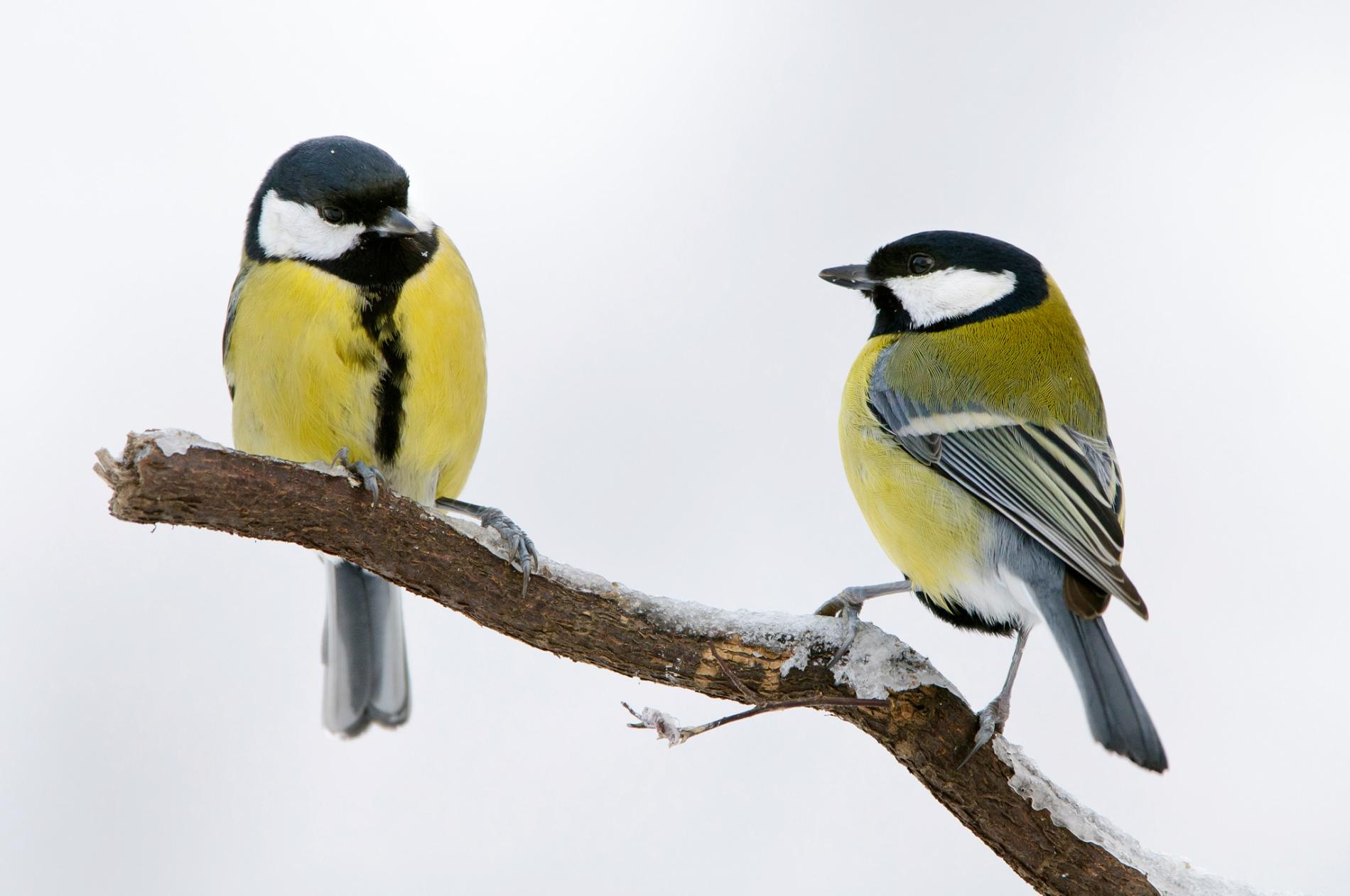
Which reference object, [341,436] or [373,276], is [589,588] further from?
[373,276]

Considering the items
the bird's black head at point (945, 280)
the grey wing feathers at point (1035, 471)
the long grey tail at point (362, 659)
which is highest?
the bird's black head at point (945, 280)

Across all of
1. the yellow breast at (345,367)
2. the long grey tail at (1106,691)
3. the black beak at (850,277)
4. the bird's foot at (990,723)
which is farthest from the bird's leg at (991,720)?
the yellow breast at (345,367)

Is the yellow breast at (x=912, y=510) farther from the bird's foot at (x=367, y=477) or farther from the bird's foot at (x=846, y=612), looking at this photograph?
the bird's foot at (x=367, y=477)

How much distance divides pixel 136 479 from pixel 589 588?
2.02 ft

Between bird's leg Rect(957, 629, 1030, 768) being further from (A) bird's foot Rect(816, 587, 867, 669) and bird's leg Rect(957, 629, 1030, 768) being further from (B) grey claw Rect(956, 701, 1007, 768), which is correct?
(A) bird's foot Rect(816, 587, 867, 669)

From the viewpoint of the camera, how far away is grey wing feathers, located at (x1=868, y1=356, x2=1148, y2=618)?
162 cm

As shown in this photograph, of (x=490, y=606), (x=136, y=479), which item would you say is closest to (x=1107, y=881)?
(x=490, y=606)

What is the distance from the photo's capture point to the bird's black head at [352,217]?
184cm

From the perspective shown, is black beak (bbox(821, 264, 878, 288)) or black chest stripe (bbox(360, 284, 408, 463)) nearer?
black chest stripe (bbox(360, 284, 408, 463))

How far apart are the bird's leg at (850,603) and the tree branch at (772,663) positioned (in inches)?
0.6

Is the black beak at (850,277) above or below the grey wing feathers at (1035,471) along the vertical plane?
above

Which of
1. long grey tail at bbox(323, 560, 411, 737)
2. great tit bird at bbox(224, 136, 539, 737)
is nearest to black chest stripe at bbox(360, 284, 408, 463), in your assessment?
great tit bird at bbox(224, 136, 539, 737)

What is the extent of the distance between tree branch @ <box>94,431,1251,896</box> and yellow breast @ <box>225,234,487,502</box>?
0.29 meters

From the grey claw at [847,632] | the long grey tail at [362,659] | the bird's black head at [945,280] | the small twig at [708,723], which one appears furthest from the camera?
the long grey tail at [362,659]
